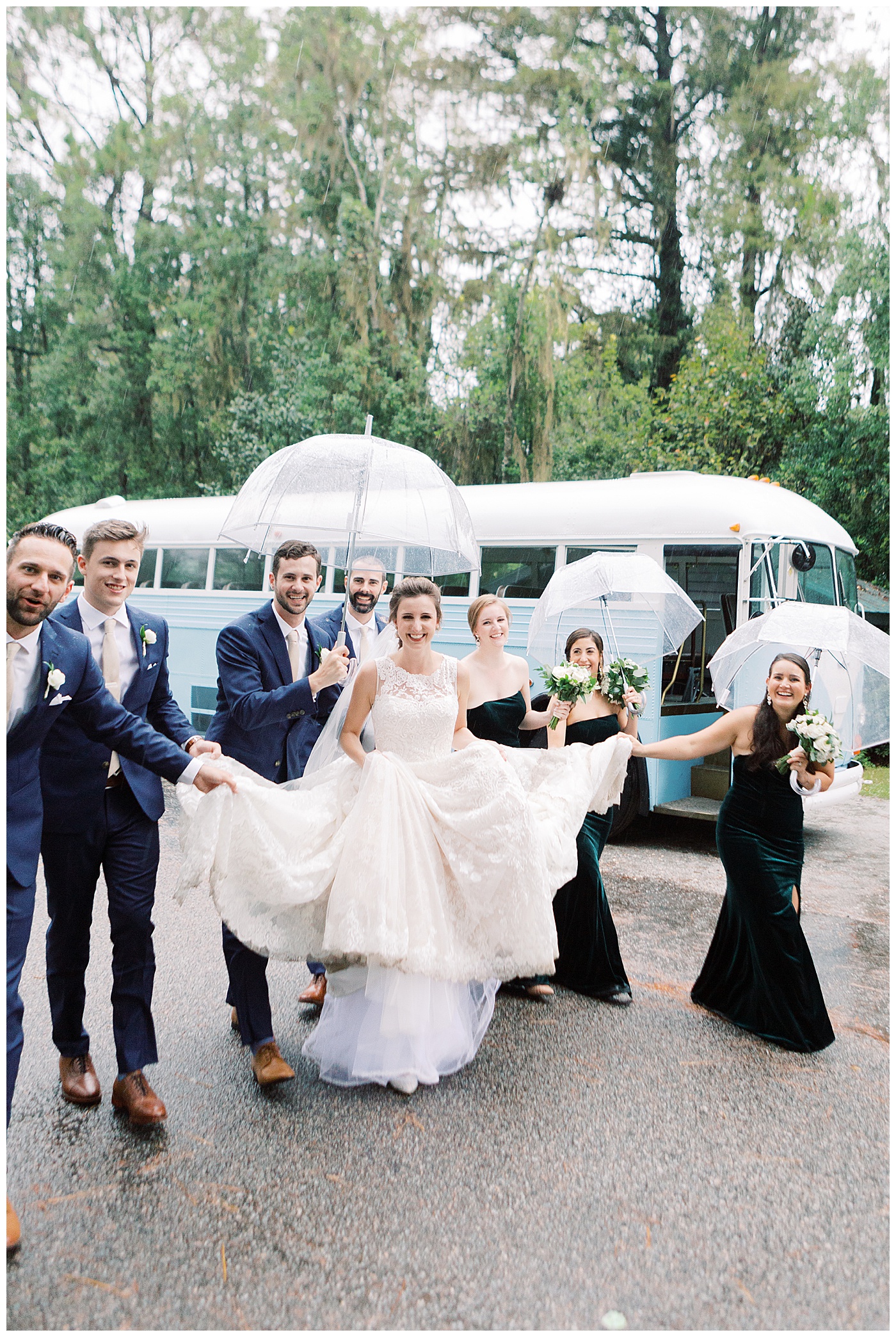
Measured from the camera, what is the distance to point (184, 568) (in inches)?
480

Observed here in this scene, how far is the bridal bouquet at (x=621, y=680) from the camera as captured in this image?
17.9ft

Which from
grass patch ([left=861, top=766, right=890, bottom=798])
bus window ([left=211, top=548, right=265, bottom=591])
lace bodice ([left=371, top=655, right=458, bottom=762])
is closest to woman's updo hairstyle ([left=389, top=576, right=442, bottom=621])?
lace bodice ([left=371, top=655, right=458, bottom=762])

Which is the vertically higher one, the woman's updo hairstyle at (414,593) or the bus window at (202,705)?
the woman's updo hairstyle at (414,593)

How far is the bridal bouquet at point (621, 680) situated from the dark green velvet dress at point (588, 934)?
30.5 inches

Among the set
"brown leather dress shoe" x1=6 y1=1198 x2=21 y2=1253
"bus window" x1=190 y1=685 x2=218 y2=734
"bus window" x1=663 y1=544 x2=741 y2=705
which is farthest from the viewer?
"bus window" x1=190 y1=685 x2=218 y2=734

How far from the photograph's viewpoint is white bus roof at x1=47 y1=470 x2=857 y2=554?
8.38 meters

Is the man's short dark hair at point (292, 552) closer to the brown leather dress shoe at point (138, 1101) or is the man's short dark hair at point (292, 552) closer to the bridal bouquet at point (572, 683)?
the bridal bouquet at point (572, 683)

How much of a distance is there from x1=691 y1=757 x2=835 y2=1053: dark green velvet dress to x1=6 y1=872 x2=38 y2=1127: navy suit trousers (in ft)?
10.3

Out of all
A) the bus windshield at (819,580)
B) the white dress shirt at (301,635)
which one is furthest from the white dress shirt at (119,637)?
the bus windshield at (819,580)

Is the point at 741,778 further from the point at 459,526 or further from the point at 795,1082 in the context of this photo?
the point at 459,526

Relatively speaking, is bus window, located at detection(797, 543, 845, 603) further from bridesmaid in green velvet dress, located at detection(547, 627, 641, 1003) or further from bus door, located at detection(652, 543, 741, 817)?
bridesmaid in green velvet dress, located at detection(547, 627, 641, 1003)

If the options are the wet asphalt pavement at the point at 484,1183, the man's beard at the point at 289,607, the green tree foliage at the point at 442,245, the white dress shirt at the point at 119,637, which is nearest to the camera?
the wet asphalt pavement at the point at 484,1183

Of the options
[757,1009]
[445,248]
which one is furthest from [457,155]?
[757,1009]

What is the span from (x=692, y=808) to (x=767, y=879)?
3923mm
